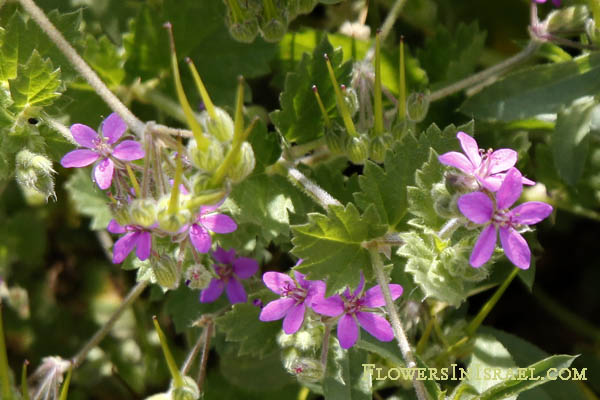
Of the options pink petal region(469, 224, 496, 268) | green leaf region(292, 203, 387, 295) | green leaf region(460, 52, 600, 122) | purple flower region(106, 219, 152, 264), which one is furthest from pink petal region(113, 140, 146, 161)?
green leaf region(460, 52, 600, 122)

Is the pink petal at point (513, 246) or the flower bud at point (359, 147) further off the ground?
the flower bud at point (359, 147)

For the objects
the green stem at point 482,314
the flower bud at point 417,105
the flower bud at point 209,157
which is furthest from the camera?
the green stem at point 482,314

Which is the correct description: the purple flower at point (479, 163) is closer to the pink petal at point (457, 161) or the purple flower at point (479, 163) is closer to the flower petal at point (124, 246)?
the pink petal at point (457, 161)

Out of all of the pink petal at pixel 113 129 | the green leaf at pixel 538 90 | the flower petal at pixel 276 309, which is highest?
the pink petal at pixel 113 129

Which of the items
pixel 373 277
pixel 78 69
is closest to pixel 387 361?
pixel 373 277

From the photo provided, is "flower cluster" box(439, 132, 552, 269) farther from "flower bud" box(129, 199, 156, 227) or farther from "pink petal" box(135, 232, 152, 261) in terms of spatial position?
"pink petal" box(135, 232, 152, 261)

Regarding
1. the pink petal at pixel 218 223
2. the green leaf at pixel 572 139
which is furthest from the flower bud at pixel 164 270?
the green leaf at pixel 572 139

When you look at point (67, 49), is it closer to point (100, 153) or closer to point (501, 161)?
point (100, 153)

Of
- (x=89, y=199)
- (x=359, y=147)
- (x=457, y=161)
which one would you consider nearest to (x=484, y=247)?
(x=457, y=161)
